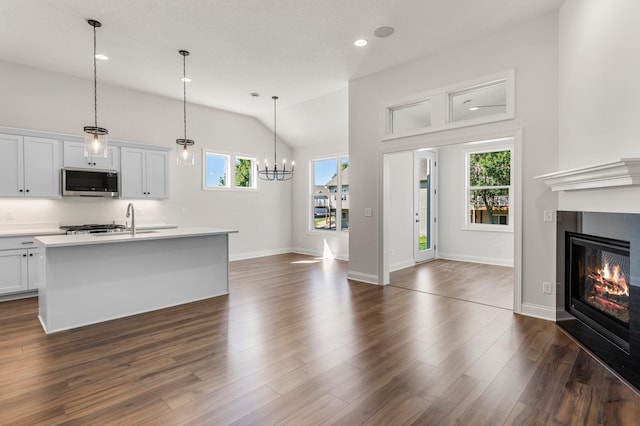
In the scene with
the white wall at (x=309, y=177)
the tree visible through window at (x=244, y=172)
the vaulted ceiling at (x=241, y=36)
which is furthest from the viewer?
the tree visible through window at (x=244, y=172)

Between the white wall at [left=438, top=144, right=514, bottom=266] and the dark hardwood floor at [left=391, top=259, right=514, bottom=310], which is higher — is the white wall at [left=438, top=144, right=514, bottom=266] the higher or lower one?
the higher one

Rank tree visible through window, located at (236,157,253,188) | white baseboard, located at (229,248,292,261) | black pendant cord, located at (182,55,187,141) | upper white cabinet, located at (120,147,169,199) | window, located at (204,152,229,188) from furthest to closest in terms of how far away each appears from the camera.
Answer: tree visible through window, located at (236,157,253,188)
white baseboard, located at (229,248,292,261)
window, located at (204,152,229,188)
upper white cabinet, located at (120,147,169,199)
black pendant cord, located at (182,55,187,141)

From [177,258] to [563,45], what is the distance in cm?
496

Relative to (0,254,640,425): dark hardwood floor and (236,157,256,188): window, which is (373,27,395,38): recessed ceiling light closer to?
(0,254,640,425): dark hardwood floor

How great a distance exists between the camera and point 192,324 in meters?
3.59

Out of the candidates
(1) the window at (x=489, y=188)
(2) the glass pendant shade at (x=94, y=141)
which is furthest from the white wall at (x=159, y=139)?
(1) the window at (x=489, y=188)

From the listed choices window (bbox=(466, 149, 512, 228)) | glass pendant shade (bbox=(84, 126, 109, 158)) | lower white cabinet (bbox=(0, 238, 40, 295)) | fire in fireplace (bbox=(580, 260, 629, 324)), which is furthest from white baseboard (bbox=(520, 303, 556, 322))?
lower white cabinet (bbox=(0, 238, 40, 295))

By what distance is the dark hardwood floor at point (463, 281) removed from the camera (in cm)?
459

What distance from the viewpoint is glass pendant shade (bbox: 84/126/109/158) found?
337 centimetres

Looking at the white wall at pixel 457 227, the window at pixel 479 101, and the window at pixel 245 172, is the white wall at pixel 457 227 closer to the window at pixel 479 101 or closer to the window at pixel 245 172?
the window at pixel 479 101

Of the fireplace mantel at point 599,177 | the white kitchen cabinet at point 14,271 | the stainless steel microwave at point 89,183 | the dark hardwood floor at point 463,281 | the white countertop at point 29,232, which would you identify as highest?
the stainless steel microwave at point 89,183

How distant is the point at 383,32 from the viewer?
3988 millimetres

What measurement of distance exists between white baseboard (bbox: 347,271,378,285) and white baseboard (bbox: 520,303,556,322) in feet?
6.83

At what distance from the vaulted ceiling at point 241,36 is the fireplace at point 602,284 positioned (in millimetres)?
2351
